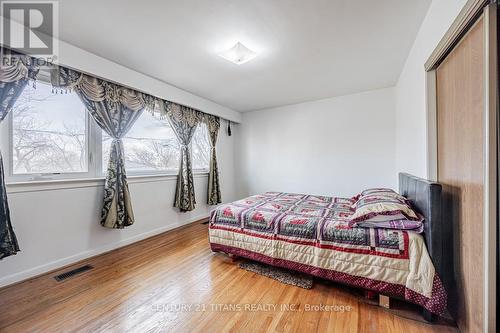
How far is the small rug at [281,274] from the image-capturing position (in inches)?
74.9

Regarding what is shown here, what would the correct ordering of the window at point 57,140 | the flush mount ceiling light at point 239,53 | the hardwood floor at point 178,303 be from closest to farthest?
the hardwood floor at point 178,303
the window at point 57,140
the flush mount ceiling light at point 239,53

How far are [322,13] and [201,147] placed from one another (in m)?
3.22

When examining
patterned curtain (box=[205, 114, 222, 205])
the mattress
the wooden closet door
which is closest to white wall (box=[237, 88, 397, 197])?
patterned curtain (box=[205, 114, 222, 205])

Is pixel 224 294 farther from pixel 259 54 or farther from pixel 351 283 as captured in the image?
pixel 259 54

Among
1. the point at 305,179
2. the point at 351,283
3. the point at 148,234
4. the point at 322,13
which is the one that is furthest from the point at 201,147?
the point at 351,283

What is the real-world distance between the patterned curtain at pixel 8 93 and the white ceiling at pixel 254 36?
0.47 metres

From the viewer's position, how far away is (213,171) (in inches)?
167

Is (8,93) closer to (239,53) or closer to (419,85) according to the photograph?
(239,53)

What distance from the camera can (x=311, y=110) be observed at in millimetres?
4062

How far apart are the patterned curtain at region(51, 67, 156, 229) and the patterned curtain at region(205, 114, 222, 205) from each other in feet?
5.32

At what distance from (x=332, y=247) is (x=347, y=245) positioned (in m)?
0.12

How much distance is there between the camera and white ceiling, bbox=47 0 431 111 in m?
1.64

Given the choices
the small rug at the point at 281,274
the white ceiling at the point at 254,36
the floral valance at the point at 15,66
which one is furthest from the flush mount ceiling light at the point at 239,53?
the small rug at the point at 281,274

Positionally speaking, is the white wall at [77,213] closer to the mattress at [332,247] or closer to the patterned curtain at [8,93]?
the patterned curtain at [8,93]
